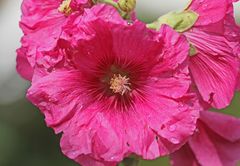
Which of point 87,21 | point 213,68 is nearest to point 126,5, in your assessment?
point 87,21

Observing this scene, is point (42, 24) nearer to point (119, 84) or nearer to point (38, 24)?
point (38, 24)

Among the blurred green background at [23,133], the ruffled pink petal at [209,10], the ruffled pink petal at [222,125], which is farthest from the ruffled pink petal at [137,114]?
the blurred green background at [23,133]

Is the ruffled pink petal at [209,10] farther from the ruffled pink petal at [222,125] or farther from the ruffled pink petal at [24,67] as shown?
the ruffled pink petal at [24,67]

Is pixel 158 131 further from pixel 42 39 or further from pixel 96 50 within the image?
pixel 42 39

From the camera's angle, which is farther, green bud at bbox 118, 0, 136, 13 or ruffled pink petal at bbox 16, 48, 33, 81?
ruffled pink petal at bbox 16, 48, 33, 81

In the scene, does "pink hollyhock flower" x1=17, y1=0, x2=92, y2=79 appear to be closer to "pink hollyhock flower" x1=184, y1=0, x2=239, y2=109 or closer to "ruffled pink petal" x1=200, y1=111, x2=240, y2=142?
"pink hollyhock flower" x1=184, y1=0, x2=239, y2=109

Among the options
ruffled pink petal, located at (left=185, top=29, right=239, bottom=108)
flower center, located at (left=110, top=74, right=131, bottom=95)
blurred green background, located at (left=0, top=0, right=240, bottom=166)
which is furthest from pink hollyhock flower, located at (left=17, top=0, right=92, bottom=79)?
blurred green background, located at (left=0, top=0, right=240, bottom=166)
